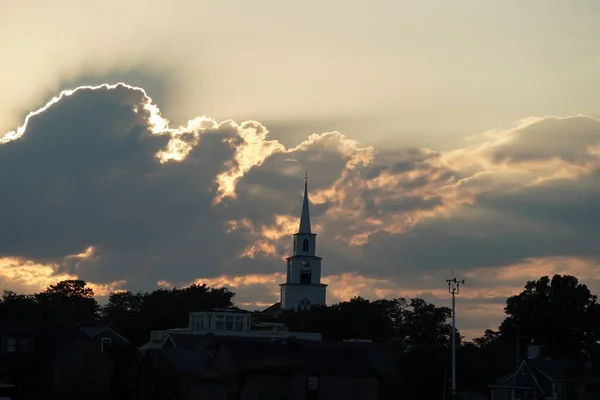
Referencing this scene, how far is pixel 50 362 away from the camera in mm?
108938

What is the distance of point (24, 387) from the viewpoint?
10556cm

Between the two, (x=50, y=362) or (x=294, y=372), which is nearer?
(x=294, y=372)

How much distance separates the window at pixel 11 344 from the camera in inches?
4281

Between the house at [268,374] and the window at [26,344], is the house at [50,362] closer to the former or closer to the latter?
the window at [26,344]

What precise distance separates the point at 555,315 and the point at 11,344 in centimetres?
10571

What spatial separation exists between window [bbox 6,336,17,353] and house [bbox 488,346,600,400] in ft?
165

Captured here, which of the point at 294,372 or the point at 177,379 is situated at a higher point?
the point at 294,372

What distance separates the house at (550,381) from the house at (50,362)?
43.1 metres

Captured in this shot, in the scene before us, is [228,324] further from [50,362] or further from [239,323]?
[50,362]

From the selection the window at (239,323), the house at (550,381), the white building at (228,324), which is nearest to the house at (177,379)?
the house at (550,381)

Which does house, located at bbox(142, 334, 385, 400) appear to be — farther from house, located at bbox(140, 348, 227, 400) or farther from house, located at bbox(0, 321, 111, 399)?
house, located at bbox(0, 321, 111, 399)

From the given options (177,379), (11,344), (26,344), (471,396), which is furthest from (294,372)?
(471,396)

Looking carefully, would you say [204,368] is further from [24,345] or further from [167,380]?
[24,345]

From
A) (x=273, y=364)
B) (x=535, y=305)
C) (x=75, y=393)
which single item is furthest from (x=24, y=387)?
(x=535, y=305)
